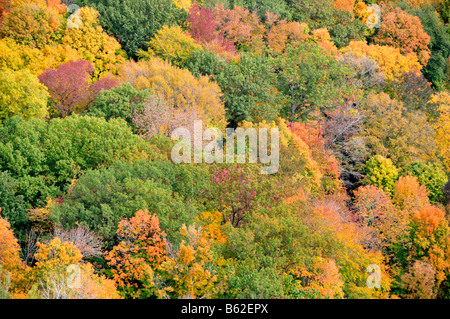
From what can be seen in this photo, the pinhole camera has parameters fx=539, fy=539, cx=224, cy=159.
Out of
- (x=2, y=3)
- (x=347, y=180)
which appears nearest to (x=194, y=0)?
(x=2, y=3)

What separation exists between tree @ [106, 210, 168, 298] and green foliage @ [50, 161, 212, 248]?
36.5 inches

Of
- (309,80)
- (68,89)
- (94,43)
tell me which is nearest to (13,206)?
(68,89)

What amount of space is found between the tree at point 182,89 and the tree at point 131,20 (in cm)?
1412

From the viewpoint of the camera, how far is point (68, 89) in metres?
53.6

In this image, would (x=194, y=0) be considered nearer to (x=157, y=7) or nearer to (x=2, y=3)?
(x=157, y=7)

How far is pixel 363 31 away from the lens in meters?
97.8

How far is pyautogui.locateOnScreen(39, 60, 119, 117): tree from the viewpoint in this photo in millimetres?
53406

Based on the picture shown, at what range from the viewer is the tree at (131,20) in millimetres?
72062

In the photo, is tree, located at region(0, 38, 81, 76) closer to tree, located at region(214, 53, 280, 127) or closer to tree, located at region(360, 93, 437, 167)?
tree, located at region(214, 53, 280, 127)

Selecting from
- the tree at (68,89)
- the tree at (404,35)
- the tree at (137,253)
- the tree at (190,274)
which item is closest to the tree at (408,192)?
the tree at (190,274)

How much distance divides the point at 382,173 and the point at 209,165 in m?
28.2

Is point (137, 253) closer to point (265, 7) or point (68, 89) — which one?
point (68, 89)

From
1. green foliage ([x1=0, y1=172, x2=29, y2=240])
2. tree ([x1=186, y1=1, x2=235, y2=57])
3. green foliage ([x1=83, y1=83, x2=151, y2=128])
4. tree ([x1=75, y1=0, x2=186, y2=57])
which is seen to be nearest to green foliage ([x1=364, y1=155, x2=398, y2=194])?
tree ([x1=186, y1=1, x2=235, y2=57])

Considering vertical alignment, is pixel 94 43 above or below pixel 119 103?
above
